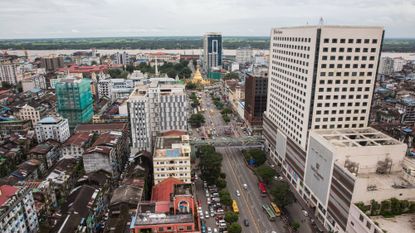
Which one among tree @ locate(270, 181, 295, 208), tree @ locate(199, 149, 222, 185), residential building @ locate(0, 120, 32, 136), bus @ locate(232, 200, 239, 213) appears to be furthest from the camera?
residential building @ locate(0, 120, 32, 136)

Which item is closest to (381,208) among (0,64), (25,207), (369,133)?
(369,133)

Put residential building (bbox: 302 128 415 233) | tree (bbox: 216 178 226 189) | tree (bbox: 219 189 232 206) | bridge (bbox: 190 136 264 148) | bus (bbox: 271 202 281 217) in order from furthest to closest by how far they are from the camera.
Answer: bridge (bbox: 190 136 264 148), tree (bbox: 216 178 226 189), tree (bbox: 219 189 232 206), bus (bbox: 271 202 281 217), residential building (bbox: 302 128 415 233)

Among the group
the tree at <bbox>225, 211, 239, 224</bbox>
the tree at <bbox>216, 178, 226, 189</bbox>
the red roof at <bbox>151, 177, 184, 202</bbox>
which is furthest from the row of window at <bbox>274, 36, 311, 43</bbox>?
the red roof at <bbox>151, 177, 184, 202</bbox>

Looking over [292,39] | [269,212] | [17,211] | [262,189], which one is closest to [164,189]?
[269,212]

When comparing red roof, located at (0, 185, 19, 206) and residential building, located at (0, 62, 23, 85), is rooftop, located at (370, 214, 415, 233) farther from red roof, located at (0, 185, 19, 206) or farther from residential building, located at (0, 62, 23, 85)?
residential building, located at (0, 62, 23, 85)

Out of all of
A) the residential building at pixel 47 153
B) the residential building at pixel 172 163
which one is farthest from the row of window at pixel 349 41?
the residential building at pixel 47 153

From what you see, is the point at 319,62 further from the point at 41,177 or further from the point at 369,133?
the point at 41,177
